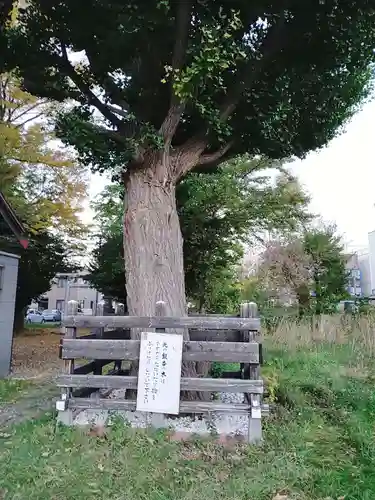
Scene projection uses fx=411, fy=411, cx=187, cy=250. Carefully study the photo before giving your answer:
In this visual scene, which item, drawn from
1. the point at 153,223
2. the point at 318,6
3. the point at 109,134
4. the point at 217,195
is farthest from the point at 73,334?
the point at 217,195

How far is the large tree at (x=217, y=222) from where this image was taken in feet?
41.0

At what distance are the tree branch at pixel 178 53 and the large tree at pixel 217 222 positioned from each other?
496cm

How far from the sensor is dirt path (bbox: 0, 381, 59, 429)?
5178 mm

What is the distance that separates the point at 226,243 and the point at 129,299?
28.4 ft

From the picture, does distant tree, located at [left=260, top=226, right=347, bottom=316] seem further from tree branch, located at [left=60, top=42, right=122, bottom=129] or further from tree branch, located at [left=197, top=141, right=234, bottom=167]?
tree branch, located at [left=60, top=42, right=122, bottom=129]

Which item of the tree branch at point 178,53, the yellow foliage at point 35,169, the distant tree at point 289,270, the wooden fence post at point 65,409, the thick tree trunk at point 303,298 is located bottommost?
the wooden fence post at point 65,409

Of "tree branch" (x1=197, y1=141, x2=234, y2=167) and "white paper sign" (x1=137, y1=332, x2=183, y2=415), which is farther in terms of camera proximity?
"tree branch" (x1=197, y1=141, x2=234, y2=167)

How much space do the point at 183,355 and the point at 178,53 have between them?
3.76 metres

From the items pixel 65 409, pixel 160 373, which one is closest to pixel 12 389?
pixel 65 409

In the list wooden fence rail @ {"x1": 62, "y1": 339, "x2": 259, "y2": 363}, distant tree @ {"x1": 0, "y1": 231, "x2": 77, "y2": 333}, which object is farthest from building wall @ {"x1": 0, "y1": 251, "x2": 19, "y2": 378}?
distant tree @ {"x1": 0, "y1": 231, "x2": 77, "y2": 333}

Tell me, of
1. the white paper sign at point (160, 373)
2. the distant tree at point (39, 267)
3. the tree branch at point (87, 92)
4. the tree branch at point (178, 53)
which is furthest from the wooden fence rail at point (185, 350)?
the distant tree at point (39, 267)

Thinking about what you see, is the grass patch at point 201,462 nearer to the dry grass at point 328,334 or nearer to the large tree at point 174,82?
the large tree at point 174,82

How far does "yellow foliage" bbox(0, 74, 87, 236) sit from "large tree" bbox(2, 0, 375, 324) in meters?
6.51

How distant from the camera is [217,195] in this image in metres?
14.1
